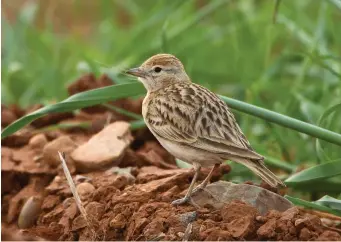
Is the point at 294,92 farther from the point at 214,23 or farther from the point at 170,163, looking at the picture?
the point at 214,23

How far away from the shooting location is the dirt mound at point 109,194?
12.9ft

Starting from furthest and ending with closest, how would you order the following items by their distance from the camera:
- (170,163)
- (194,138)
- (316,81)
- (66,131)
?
(316,81), (66,131), (170,163), (194,138)

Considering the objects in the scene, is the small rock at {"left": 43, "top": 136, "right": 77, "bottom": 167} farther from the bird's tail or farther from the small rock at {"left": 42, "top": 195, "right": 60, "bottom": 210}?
the bird's tail

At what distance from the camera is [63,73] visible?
7.65 meters

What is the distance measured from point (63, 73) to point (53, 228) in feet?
10.8

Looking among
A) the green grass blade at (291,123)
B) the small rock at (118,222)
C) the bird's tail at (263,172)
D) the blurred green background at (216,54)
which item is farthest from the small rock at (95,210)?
the blurred green background at (216,54)

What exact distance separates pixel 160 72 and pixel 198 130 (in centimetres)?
70

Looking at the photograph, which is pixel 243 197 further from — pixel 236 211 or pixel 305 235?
pixel 305 235

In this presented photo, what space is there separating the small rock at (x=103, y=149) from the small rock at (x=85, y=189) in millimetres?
242

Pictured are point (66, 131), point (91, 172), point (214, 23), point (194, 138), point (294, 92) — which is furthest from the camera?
point (214, 23)

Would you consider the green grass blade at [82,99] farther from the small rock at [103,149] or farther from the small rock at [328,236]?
the small rock at [328,236]

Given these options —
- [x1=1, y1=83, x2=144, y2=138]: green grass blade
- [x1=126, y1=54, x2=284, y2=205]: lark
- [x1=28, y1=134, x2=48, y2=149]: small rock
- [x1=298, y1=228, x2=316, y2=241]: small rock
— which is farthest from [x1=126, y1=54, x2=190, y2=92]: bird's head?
[x1=298, y1=228, x2=316, y2=241]: small rock

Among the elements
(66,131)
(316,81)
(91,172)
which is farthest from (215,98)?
(316,81)

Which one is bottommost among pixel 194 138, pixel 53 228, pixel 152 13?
pixel 53 228
